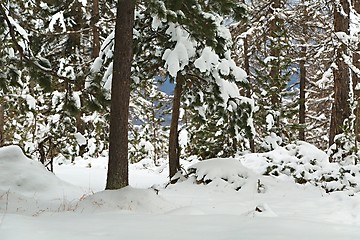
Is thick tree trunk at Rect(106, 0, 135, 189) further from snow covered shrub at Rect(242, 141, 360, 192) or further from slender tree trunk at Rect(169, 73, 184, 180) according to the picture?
snow covered shrub at Rect(242, 141, 360, 192)

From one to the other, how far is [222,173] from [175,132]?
1315 millimetres

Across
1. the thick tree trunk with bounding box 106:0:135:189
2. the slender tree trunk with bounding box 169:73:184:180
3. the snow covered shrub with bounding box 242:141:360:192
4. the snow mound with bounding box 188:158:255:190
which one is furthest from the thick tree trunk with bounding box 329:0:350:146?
the thick tree trunk with bounding box 106:0:135:189

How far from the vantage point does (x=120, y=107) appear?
230 inches

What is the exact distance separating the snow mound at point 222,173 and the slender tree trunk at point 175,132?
17.5 inches

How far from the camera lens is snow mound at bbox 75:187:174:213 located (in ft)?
16.7

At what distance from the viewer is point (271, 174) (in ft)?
28.1

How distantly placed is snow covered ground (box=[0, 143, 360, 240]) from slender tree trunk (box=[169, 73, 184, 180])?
1.64ft

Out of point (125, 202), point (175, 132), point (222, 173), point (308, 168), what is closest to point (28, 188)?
point (125, 202)


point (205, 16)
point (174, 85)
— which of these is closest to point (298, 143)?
point (174, 85)

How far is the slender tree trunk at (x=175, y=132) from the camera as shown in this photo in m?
8.20

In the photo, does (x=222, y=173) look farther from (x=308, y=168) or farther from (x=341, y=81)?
(x=341, y=81)

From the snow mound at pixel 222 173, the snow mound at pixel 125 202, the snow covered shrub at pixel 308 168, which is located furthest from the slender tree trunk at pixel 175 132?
the snow mound at pixel 125 202

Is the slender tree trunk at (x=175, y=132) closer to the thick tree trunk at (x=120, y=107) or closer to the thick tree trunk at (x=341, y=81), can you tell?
the thick tree trunk at (x=120, y=107)

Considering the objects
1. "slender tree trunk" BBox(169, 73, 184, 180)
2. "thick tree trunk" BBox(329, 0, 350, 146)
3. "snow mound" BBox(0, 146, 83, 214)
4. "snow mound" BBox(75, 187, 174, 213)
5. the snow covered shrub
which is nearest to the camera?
"snow mound" BBox(75, 187, 174, 213)
